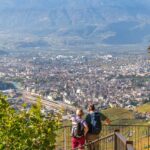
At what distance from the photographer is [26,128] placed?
9070 millimetres

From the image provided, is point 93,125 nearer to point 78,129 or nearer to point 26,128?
point 78,129

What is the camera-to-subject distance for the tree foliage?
888 cm

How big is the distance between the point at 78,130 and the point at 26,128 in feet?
7.26

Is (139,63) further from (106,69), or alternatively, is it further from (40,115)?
(40,115)

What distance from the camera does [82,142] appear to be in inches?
441

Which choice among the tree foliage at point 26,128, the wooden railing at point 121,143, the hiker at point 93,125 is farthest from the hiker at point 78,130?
the wooden railing at point 121,143

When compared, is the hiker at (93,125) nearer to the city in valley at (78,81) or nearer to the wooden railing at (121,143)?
the wooden railing at (121,143)

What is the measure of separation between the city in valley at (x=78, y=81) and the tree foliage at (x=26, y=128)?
46534 mm

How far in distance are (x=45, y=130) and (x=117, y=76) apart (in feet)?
310

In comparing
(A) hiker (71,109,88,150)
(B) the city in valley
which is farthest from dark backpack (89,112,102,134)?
(B) the city in valley

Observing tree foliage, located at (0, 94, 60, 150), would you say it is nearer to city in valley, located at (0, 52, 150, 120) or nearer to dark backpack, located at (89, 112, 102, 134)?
dark backpack, located at (89, 112, 102, 134)

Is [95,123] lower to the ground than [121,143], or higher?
lower

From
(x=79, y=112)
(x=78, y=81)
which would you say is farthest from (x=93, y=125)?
(x=78, y=81)

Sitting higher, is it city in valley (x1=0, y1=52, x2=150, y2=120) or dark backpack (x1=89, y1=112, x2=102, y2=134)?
dark backpack (x1=89, y1=112, x2=102, y2=134)
